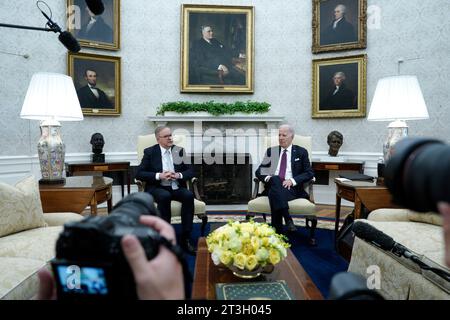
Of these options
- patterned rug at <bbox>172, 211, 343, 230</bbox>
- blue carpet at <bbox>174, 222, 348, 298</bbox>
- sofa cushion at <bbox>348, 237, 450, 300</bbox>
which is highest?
sofa cushion at <bbox>348, 237, 450, 300</bbox>

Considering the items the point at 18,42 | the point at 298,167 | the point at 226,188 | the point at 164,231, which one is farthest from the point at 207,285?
the point at 18,42

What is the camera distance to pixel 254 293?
62.6 inches

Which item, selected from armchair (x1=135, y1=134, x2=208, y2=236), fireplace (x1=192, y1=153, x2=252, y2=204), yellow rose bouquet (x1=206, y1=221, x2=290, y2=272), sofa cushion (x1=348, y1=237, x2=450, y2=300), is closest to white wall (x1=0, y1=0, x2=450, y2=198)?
fireplace (x1=192, y1=153, x2=252, y2=204)

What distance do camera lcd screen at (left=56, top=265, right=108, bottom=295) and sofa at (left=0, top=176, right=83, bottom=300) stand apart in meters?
1.17

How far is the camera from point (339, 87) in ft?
18.8

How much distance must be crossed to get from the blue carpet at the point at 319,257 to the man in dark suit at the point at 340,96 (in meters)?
2.48

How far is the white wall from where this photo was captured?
503cm

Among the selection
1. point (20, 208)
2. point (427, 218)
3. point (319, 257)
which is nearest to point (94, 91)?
point (20, 208)

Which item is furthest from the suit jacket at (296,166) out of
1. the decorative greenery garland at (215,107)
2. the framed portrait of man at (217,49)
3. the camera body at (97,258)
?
the camera body at (97,258)

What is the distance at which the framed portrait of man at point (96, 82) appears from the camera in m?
5.46

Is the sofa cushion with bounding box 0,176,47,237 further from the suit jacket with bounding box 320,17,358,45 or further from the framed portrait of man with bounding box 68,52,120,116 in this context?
the suit jacket with bounding box 320,17,358,45

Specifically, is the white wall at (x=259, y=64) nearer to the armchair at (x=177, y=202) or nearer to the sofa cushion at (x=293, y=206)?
the armchair at (x=177, y=202)
